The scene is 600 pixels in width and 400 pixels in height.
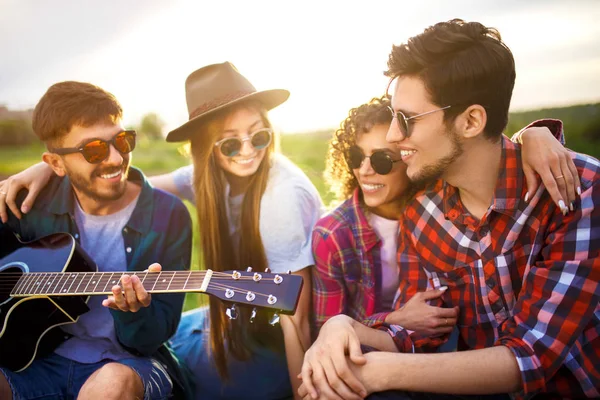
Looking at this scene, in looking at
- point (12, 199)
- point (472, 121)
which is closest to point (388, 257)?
point (472, 121)

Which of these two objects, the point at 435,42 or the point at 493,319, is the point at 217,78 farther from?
the point at 493,319

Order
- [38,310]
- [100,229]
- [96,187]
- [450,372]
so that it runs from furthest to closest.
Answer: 1. [100,229]
2. [96,187]
3. [38,310]
4. [450,372]

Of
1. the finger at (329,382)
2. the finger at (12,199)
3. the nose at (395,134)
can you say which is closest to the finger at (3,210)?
the finger at (12,199)

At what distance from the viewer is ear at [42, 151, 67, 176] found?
9.73 feet

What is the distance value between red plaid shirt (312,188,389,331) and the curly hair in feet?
1.17

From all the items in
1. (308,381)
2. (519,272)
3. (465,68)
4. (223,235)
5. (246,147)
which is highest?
(465,68)

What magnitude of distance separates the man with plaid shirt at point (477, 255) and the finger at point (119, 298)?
102 cm

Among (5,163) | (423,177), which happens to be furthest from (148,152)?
(423,177)

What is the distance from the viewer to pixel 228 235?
319 cm

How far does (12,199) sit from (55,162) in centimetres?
36

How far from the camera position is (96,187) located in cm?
291

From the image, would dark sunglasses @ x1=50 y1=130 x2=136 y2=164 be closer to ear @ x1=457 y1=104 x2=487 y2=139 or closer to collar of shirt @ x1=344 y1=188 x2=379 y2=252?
collar of shirt @ x1=344 y1=188 x2=379 y2=252

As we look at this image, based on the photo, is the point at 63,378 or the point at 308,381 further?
the point at 63,378

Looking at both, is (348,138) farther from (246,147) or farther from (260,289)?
(260,289)
